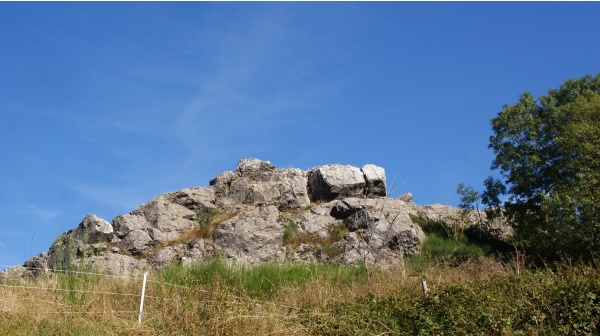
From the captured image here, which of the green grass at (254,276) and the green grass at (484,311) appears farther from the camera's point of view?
the green grass at (254,276)

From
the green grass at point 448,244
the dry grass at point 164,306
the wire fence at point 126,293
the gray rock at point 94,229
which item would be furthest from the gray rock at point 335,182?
the wire fence at point 126,293

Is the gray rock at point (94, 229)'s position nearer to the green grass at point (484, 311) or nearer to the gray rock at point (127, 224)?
the gray rock at point (127, 224)

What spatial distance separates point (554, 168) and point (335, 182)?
8.57 metres

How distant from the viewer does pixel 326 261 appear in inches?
866

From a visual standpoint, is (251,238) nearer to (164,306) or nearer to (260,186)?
(260,186)

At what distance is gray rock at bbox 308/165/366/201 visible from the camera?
27547 mm

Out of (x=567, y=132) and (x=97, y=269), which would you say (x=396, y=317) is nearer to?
(x=97, y=269)

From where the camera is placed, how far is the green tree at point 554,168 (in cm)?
1961

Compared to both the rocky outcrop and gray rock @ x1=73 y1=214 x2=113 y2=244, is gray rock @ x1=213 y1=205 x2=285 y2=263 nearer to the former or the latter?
the rocky outcrop

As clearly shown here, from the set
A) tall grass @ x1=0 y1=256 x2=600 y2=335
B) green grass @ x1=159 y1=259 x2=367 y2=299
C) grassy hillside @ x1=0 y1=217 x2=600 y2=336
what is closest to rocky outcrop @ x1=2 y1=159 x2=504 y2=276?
green grass @ x1=159 y1=259 x2=367 y2=299

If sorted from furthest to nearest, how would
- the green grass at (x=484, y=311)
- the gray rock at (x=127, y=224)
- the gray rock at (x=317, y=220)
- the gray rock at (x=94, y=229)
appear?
the gray rock at (x=317, y=220)
the gray rock at (x=127, y=224)
the gray rock at (x=94, y=229)
the green grass at (x=484, y=311)

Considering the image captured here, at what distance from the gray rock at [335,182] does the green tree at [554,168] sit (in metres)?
5.17

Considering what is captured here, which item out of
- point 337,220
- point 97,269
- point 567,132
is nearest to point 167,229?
point 337,220

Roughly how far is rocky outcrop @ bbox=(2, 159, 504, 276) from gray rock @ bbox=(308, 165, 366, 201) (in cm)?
4
